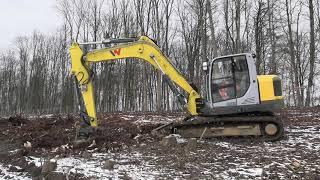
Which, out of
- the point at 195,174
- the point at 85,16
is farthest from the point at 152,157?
the point at 85,16

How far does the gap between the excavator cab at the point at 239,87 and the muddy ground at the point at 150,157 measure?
3.39ft

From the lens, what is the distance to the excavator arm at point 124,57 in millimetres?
11883

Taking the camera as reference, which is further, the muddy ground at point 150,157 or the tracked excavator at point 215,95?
the tracked excavator at point 215,95

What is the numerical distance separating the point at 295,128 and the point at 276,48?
26712 millimetres

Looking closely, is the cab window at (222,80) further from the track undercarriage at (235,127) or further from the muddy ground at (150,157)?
the muddy ground at (150,157)

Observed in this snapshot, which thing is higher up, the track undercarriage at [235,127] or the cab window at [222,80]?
the cab window at [222,80]

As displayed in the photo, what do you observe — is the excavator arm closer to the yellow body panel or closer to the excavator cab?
the excavator cab

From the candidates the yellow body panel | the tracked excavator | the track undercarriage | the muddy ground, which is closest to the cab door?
the tracked excavator

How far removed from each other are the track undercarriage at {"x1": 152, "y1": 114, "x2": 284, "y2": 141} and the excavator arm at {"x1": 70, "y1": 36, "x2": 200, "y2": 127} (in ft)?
1.65

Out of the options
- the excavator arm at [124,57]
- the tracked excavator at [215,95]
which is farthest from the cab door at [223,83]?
the excavator arm at [124,57]

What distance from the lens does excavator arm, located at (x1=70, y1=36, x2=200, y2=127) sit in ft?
39.0

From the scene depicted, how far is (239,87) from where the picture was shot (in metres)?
11.3

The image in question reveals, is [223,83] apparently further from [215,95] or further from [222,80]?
[215,95]

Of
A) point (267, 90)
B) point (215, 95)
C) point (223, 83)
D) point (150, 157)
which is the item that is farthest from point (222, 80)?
point (150, 157)
